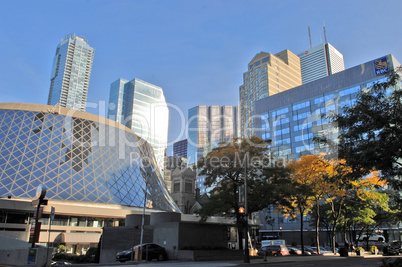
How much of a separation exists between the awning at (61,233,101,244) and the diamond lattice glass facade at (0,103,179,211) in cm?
558

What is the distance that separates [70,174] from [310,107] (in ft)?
258

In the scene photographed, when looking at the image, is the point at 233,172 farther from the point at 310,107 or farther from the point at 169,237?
the point at 310,107

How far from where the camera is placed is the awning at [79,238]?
48.5 m

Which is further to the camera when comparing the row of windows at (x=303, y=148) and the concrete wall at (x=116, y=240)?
the row of windows at (x=303, y=148)

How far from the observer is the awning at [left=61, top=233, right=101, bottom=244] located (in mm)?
48500

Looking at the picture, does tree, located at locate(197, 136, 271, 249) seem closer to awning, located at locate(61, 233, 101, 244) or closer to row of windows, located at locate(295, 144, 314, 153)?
awning, located at locate(61, 233, 101, 244)

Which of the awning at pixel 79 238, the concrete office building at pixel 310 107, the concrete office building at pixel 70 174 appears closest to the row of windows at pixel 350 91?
the concrete office building at pixel 310 107

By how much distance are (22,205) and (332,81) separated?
91.0m

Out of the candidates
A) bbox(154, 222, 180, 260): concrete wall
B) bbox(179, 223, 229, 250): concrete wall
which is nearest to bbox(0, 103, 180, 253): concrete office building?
bbox(179, 223, 229, 250): concrete wall

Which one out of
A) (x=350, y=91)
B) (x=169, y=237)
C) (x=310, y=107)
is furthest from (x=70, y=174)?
(x=350, y=91)

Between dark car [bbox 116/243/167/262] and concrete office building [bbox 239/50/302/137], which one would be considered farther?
concrete office building [bbox 239/50/302/137]

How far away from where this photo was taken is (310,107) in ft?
339

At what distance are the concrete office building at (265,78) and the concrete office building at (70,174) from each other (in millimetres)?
89952

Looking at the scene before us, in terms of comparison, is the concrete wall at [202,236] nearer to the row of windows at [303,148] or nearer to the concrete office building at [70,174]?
the concrete office building at [70,174]
